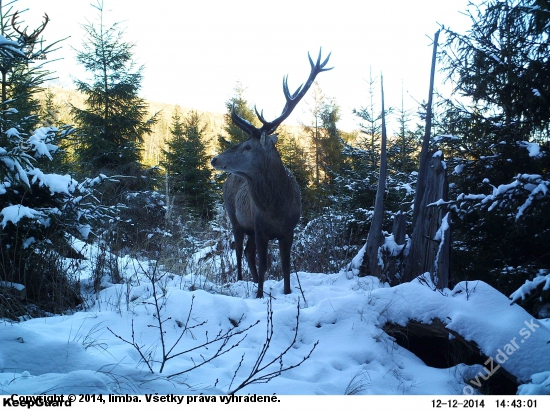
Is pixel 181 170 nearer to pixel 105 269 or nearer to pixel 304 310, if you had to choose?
pixel 105 269

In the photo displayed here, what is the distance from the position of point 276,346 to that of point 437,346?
1.41 metres

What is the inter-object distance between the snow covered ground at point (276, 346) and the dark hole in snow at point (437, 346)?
0.24ft

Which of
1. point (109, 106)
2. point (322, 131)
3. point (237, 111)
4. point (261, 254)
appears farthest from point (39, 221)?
point (322, 131)

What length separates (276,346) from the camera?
3350 mm

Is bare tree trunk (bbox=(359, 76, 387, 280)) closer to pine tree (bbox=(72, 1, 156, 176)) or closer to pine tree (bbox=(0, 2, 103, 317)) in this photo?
pine tree (bbox=(0, 2, 103, 317))

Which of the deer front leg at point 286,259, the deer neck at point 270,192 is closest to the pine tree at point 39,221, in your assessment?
the deer neck at point 270,192

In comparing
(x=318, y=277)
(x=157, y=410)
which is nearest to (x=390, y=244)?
(x=318, y=277)

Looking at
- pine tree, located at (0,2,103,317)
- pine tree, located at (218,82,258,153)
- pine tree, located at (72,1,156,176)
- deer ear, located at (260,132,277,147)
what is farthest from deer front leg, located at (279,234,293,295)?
pine tree, located at (218,82,258,153)

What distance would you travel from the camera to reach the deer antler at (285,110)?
18.7ft

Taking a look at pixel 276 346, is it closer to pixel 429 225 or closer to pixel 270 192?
pixel 429 225

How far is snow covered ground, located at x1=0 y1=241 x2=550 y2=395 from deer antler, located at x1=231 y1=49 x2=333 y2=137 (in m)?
2.37

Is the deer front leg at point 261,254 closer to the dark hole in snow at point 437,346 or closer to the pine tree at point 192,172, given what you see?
the dark hole in snow at point 437,346

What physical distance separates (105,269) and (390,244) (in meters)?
3.74

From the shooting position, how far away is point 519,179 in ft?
10.2
